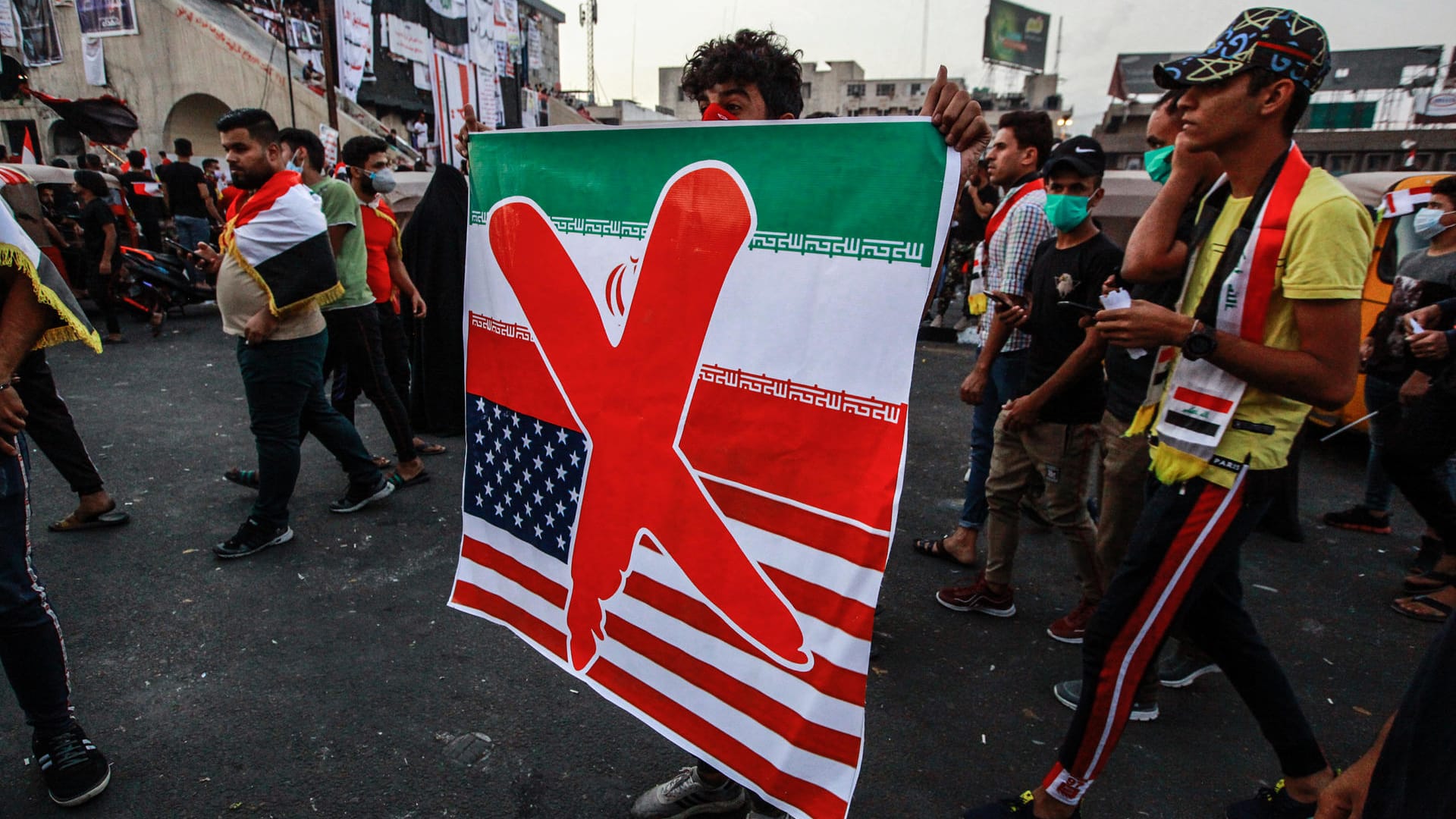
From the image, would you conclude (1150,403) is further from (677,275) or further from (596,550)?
(596,550)

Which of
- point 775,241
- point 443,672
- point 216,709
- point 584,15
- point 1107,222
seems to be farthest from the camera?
point 584,15

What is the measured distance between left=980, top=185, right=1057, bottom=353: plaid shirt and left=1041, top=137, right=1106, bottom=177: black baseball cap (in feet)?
0.74

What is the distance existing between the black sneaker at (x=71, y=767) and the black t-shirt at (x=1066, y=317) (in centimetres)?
321

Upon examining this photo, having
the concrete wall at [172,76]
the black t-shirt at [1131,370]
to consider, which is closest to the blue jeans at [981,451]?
the black t-shirt at [1131,370]

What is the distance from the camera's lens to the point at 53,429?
3850 millimetres

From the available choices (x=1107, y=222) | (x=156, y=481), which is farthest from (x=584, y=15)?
(x=156, y=481)

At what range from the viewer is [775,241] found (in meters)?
1.50

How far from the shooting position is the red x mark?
1.59 metres

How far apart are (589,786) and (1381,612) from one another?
3.46 meters

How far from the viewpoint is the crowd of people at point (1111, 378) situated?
5.57 feet

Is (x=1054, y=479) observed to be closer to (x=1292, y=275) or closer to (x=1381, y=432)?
(x=1292, y=275)

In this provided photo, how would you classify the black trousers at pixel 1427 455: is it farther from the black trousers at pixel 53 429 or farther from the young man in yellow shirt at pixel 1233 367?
the black trousers at pixel 53 429

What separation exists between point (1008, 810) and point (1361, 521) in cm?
359

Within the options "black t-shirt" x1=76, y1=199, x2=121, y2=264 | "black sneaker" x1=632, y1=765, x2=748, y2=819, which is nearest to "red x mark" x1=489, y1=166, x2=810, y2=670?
"black sneaker" x1=632, y1=765, x2=748, y2=819
